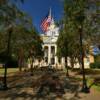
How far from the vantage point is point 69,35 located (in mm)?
36531

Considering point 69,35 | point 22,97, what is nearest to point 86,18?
point 22,97

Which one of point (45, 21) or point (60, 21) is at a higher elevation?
point (45, 21)

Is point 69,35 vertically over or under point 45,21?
under

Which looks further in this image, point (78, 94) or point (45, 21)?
point (45, 21)

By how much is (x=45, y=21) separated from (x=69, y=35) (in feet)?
85.9

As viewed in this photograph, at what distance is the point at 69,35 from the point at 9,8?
64.6 feet

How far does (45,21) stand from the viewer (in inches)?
2437

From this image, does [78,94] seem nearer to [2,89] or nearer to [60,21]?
[2,89]

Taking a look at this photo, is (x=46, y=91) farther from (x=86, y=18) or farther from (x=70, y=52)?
(x=70, y=52)

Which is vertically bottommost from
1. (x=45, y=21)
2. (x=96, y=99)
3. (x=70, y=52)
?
(x=96, y=99)

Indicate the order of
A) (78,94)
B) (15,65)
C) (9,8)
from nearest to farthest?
(9,8) → (78,94) → (15,65)

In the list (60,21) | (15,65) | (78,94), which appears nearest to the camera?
(78,94)

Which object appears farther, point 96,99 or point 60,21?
point 60,21

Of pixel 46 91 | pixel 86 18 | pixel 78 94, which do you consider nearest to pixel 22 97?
pixel 46 91
